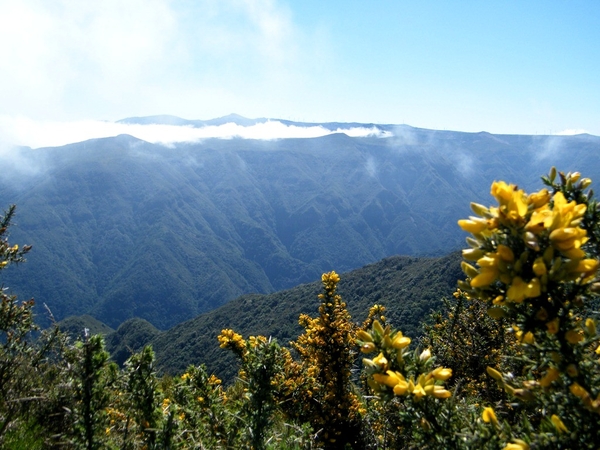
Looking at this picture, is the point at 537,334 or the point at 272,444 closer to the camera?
the point at 537,334

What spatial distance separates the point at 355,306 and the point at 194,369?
304ft

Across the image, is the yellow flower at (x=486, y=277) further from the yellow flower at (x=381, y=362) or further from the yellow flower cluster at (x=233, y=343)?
the yellow flower cluster at (x=233, y=343)

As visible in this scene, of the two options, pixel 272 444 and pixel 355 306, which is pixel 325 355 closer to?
pixel 272 444

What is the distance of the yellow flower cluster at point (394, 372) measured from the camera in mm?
1929

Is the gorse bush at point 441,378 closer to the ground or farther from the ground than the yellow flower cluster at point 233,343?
farther from the ground

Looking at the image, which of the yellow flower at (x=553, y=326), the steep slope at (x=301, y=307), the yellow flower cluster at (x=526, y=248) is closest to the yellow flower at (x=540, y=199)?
the yellow flower cluster at (x=526, y=248)

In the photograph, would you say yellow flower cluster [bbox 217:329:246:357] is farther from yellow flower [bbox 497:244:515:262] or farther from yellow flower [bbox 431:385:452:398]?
yellow flower [bbox 497:244:515:262]

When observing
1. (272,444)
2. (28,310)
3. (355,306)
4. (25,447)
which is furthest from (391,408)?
(355,306)

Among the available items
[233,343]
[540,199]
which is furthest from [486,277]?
[233,343]


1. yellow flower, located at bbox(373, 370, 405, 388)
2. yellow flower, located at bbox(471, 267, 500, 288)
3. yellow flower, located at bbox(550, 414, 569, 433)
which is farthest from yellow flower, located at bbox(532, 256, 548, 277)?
yellow flower, located at bbox(373, 370, 405, 388)

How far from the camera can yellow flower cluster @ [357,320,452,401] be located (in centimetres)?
193

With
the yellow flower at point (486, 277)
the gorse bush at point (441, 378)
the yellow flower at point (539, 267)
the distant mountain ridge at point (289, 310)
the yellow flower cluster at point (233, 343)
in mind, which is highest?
the yellow flower at point (539, 267)

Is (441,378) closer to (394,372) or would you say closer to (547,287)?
(394,372)

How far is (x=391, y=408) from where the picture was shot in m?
4.29
